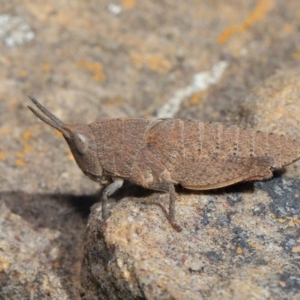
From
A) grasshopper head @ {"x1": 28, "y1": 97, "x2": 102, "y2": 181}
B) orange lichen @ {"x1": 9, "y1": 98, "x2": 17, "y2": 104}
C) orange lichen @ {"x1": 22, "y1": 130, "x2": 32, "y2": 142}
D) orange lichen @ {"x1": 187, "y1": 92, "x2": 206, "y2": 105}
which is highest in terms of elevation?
grasshopper head @ {"x1": 28, "y1": 97, "x2": 102, "y2": 181}

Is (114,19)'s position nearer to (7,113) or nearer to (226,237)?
(7,113)

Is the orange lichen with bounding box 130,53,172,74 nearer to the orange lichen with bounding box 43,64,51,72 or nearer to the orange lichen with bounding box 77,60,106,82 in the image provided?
the orange lichen with bounding box 77,60,106,82

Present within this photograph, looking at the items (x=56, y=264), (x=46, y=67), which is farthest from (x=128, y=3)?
(x=56, y=264)

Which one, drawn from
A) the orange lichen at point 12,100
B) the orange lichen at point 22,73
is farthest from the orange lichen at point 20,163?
the orange lichen at point 22,73

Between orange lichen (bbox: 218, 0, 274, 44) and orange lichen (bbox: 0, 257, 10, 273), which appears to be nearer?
orange lichen (bbox: 0, 257, 10, 273)

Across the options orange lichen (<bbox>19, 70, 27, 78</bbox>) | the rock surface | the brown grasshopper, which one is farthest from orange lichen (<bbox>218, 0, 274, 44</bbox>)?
the brown grasshopper

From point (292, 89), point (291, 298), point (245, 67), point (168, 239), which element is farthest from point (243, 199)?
point (245, 67)

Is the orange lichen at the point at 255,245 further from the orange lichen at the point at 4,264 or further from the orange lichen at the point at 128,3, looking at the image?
the orange lichen at the point at 128,3
